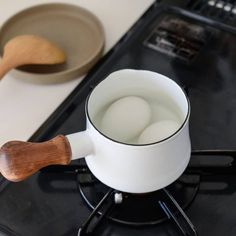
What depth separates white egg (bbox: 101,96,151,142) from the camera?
1.64ft

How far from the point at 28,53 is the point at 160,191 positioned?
0.99 ft

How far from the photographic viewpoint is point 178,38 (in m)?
0.73

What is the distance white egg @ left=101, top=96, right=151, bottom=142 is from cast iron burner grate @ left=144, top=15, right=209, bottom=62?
22cm

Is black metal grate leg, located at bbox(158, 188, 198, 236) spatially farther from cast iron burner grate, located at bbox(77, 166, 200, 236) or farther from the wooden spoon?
the wooden spoon

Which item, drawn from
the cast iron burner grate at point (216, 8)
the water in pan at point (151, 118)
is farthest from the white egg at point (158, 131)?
the cast iron burner grate at point (216, 8)

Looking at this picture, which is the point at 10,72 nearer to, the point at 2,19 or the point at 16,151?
the point at 2,19

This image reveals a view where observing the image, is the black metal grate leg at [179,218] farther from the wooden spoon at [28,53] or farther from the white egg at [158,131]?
the wooden spoon at [28,53]

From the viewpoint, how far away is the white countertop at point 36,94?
24.9 inches

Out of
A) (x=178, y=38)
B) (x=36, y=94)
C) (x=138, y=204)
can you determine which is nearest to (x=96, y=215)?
(x=138, y=204)

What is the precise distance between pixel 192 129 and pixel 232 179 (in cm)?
9

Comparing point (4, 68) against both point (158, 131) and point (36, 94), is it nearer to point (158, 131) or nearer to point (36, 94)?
point (36, 94)

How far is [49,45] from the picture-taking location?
A: 69cm

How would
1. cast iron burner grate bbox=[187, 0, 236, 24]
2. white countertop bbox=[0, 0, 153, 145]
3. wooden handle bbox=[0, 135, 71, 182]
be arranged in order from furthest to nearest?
cast iron burner grate bbox=[187, 0, 236, 24], white countertop bbox=[0, 0, 153, 145], wooden handle bbox=[0, 135, 71, 182]

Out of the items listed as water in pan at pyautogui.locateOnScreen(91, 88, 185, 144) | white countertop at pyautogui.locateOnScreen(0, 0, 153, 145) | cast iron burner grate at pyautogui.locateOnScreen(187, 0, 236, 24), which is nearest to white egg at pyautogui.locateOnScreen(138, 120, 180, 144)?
water in pan at pyautogui.locateOnScreen(91, 88, 185, 144)
